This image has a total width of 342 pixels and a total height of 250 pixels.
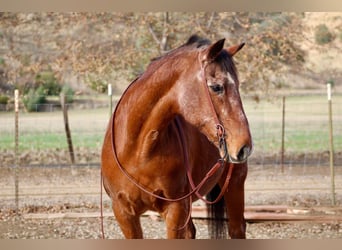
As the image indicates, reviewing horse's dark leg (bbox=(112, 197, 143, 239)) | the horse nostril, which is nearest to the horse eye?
the horse nostril

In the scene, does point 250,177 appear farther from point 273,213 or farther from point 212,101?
point 212,101

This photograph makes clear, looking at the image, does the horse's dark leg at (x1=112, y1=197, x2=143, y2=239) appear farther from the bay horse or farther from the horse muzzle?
the horse muzzle

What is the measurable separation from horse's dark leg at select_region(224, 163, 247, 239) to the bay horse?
0.57m

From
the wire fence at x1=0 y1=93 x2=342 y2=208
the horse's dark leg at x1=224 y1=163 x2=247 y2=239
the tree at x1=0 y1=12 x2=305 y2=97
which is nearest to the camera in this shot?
the horse's dark leg at x1=224 y1=163 x2=247 y2=239

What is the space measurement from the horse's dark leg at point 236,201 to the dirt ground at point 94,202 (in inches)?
47.7

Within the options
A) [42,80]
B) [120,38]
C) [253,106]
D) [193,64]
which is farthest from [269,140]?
[193,64]

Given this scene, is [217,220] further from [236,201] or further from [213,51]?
[213,51]

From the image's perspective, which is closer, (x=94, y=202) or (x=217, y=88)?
(x=217, y=88)

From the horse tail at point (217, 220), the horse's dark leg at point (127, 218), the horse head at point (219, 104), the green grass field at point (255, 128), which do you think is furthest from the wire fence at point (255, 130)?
the horse head at point (219, 104)

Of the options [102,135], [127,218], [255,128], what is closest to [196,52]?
[127,218]

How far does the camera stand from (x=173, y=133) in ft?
8.90

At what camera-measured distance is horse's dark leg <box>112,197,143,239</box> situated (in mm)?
2797

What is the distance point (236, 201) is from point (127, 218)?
1.04 m

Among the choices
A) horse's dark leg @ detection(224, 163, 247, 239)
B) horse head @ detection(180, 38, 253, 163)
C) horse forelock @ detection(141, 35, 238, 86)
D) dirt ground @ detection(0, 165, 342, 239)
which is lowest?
dirt ground @ detection(0, 165, 342, 239)
